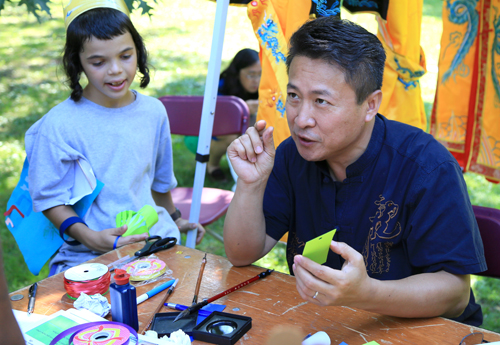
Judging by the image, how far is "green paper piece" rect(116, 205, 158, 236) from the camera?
6.49 ft

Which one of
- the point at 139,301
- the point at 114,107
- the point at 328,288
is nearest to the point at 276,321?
the point at 328,288

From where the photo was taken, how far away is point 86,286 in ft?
4.66

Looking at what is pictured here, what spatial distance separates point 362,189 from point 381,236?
7.0 inches

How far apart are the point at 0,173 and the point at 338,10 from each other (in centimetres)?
440

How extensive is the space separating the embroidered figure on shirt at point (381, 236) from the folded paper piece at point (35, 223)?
125 centimetres

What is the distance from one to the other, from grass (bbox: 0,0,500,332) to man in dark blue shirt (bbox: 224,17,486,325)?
3.94 feet

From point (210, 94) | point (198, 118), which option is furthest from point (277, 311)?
point (198, 118)

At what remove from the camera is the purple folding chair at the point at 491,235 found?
1812mm

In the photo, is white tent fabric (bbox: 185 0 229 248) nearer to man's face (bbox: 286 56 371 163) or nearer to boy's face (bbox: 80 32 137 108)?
boy's face (bbox: 80 32 137 108)

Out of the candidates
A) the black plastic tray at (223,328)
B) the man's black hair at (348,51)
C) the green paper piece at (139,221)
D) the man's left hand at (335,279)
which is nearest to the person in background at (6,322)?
the black plastic tray at (223,328)

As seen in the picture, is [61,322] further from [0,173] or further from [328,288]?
[0,173]

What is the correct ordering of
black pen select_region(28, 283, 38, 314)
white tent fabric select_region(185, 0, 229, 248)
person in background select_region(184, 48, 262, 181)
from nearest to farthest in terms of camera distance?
black pen select_region(28, 283, 38, 314)
white tent fabric select_region(185, 0, 229, 248)
person in background select_region(184, 48, 262, 181)

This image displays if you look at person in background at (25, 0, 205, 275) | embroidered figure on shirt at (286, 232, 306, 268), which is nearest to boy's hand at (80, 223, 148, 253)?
person in background at (25, 0, 205, 275)

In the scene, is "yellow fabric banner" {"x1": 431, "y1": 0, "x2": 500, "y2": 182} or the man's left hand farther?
"yellow fabric banner" {"x1": 431, "y1": 0, "x2": 500, "y2": 182}
